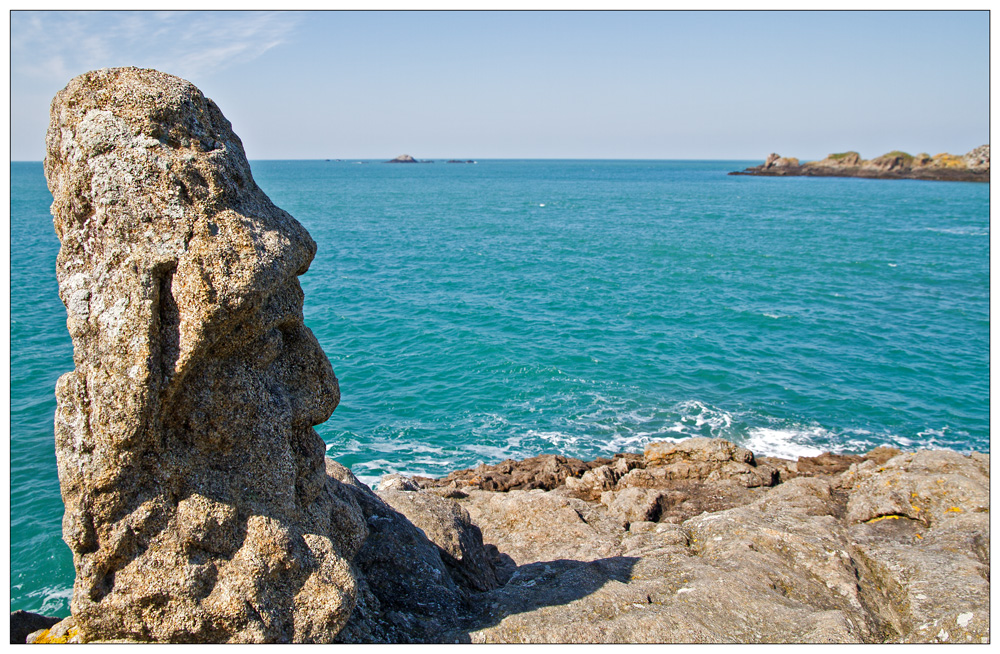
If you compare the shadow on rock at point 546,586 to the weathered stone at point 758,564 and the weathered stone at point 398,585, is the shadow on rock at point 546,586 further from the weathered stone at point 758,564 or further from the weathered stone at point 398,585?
the weathered stone at point 398,585

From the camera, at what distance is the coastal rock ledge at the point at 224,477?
7.53m

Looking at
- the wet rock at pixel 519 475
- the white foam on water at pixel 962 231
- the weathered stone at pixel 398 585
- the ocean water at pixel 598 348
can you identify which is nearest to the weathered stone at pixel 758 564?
the weathered stone at pixel 398 585

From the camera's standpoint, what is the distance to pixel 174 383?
300 inches

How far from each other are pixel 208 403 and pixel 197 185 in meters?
2.62

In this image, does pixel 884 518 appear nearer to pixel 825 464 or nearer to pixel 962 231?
pixel 825 464

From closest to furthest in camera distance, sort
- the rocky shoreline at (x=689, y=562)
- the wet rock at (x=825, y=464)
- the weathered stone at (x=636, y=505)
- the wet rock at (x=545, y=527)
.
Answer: the rocky shoreline at (x=689, y=562) → the wet rock at (x=545, y=527) → the weathered stone at (x=636, y=505) → the wet rock at (x=825, y=464)

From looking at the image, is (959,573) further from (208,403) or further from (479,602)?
(208,403)

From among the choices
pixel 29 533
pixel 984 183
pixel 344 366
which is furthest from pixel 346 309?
pixel 984 183

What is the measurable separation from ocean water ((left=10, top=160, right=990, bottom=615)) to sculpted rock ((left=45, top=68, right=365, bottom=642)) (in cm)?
1176

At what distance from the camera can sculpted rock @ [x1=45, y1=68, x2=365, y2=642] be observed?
7492mm

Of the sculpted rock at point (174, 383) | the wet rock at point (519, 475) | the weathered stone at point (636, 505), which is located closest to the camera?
the sculpted rock at point (174, 383)

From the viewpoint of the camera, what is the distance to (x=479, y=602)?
1034 cm

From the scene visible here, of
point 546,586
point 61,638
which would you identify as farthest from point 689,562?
point 61,638

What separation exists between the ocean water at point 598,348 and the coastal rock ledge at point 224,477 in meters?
11.8
